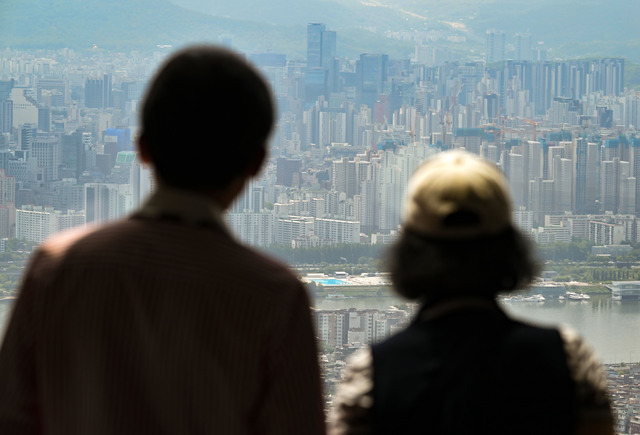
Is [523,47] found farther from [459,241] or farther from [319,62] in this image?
[459,241]

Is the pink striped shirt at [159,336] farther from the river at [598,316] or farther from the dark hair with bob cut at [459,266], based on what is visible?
the river at [598,316]

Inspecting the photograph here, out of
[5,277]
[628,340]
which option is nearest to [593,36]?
[628,340]

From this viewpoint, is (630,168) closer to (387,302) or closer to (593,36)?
(593,36)

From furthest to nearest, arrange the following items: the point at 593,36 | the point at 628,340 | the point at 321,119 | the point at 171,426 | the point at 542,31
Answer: the point at 542,31
the point at 593,36
the point at 321,119
the point at 628,340
the point at 171,426

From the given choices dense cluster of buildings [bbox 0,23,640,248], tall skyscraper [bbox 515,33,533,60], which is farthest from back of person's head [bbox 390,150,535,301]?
tall skyscraper [bbox 515,33,533,60]

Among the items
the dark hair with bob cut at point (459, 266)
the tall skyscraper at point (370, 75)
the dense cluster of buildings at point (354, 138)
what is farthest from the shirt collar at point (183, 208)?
the tall skyscraper at point (370, 75)

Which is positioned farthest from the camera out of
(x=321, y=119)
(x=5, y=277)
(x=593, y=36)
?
(x=593, y=36)

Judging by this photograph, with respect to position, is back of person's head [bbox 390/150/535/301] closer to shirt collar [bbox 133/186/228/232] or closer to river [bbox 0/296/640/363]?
shirt collar [bbox 133/186/228/232]
